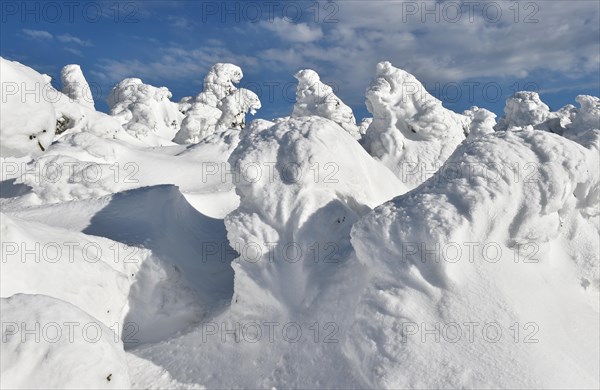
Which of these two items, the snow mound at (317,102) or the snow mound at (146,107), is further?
the snow mound at (146,107)

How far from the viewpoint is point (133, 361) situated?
4.84 m

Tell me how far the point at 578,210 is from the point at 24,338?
15.6 ft

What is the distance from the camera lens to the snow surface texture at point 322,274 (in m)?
3.55

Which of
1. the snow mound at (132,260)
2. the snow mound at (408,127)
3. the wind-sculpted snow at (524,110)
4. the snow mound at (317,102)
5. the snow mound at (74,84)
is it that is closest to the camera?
the snow mound at (132,260)

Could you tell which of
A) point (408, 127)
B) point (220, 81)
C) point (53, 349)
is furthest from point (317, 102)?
point (220, 81)

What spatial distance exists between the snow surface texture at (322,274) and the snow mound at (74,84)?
3054 centimetres

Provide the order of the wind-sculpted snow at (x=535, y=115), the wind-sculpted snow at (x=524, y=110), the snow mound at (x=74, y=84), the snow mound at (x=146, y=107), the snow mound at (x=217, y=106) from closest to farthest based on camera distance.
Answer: the wind-sculpted snow at (x=535, y=115) < the wind-sculpted snow at (x=524, y=110) < the snow mound at (x=217, y=106) < the snow mound at (x=146, y=107) < the snow mound at (x=74, y=84)

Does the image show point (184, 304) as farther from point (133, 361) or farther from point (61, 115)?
point (61, 115)

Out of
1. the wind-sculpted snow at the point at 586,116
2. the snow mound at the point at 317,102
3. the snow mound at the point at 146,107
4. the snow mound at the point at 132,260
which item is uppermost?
the wind-sculpted snow at the point at 586,116

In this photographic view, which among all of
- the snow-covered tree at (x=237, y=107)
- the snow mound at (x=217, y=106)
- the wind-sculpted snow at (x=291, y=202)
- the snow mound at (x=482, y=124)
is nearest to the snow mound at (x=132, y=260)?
the wind-sculpted snow at (x=291, y=202)

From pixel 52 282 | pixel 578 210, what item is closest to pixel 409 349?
pixel 578 210

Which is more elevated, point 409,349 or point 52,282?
point 409,349

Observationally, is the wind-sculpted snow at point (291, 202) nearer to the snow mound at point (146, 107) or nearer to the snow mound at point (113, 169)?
the snow mound at point (113, 169)

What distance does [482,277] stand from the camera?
3.80 meters
